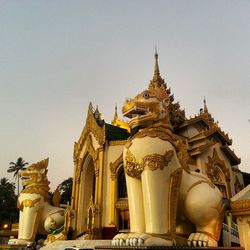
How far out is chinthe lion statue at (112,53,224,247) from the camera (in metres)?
4.68

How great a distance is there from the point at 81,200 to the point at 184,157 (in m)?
11.0

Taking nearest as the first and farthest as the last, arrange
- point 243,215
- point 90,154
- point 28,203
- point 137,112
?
point 243,215 < point 137,112 < point 28,203 < point 90,154

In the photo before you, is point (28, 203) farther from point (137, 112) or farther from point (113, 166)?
point (137, 112)

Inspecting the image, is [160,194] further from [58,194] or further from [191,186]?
[58,194]

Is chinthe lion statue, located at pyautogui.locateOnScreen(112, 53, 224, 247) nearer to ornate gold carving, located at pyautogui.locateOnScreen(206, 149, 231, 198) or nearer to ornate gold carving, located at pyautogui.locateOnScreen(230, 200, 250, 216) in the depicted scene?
ornate gold carving, located at pyautogui.locateOnScreen(230, 200, 250, 216)

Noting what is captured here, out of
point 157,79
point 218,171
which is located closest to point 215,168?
point 218,171

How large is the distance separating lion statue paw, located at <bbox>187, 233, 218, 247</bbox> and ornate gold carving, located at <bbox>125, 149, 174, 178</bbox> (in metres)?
1.23

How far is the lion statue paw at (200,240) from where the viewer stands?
4676mm

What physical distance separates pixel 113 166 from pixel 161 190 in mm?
9362

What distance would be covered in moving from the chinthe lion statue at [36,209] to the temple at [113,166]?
3.09ft

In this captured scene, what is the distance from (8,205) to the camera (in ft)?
86.5

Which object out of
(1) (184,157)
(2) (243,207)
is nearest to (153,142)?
(1) (184,157)

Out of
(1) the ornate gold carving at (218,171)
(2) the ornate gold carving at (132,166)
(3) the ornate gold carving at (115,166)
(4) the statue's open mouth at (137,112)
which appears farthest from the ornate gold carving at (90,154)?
(2) the ornate gold carving at (132,166)

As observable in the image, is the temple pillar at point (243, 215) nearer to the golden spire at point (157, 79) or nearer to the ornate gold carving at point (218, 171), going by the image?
the ornate gold carving at point (218, 171)
